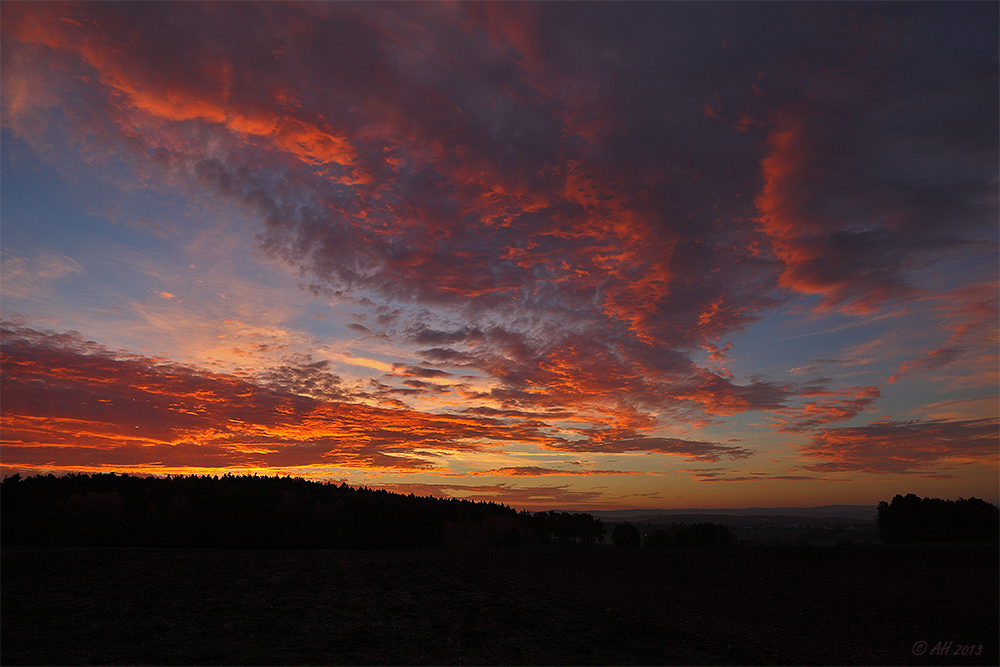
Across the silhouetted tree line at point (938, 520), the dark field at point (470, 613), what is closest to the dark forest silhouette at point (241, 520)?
the silhouetted tree line at point (938, 520)

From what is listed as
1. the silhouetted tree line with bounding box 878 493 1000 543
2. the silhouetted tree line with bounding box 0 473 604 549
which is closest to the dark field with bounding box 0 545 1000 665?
the silhouetted tree line with bounding box 878 493 1000 543

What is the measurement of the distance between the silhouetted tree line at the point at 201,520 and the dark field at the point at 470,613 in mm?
71833

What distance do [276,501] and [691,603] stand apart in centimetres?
12785

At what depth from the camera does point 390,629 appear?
25.5m

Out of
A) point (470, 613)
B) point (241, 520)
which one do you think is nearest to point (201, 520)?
point (241, 520)

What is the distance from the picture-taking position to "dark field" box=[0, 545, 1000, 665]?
832 inches

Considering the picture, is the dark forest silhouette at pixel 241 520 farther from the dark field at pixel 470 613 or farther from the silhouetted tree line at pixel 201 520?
the dark field at pixel 470 613

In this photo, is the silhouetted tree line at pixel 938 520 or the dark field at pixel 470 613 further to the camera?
the silhouetted tree line at pixel 938 520

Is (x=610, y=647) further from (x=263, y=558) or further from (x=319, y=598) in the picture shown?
(x=263, y=558)

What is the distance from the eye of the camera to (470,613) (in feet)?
95.4

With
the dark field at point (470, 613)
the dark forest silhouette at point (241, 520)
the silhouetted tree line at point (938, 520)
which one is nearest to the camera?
the dark field at point (470, 613)

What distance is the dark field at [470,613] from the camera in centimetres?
2113

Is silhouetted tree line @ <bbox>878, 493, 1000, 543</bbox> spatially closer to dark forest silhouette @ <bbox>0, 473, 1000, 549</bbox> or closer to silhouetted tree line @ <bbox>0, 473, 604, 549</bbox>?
dark forest silhouette @ <bbox>0, 473, 1000, 549</bbox>

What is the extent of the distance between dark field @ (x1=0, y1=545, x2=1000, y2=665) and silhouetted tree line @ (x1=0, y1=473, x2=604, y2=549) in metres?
71.8
